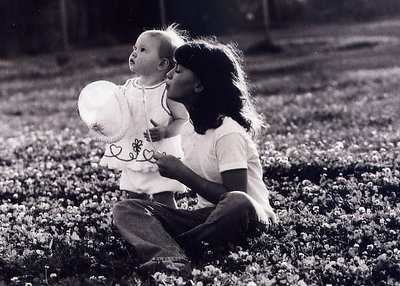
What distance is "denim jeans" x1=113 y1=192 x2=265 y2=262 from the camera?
238 inches

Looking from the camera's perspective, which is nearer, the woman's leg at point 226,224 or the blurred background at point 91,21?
the woman's leg at point 226,224

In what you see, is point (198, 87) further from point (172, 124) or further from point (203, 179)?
point (172, 124)

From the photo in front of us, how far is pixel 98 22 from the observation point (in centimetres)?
2384

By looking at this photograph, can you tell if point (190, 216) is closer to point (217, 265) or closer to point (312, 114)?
point (217, 265)

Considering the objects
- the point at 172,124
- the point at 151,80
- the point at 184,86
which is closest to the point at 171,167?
the point at 184,86

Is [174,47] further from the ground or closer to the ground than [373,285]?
further from the ground

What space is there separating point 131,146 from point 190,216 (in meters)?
1.00

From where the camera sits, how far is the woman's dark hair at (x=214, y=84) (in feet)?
21.0

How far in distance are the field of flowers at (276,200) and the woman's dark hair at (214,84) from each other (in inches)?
34.2

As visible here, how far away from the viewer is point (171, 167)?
6.25m

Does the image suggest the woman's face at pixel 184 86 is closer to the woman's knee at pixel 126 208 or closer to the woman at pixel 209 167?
the woman at pixel 209 167

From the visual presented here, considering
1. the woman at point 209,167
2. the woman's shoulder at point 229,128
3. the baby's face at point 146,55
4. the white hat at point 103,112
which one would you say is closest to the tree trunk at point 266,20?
the baby's face at point 146,55

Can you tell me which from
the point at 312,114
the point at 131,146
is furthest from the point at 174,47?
the point at 312,114

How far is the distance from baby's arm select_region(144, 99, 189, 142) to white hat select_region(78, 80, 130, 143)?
0.72ft
